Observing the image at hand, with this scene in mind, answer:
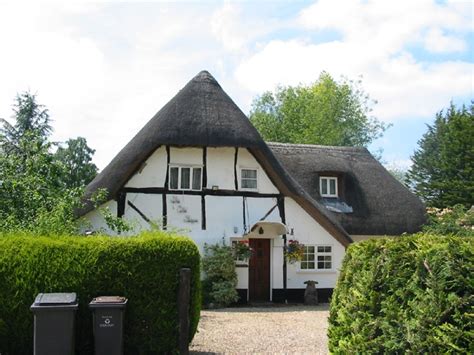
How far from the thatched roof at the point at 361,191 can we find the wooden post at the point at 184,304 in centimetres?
1444

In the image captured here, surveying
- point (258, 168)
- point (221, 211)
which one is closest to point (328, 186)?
point (258, 168)

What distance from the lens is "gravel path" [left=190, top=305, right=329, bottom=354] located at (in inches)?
399

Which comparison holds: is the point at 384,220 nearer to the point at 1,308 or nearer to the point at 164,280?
the point at 164,280

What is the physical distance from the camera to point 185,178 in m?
19.0

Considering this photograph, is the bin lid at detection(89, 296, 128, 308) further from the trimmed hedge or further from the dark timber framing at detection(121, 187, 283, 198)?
the dark timber framing at detection(121, 187, 283, 198)

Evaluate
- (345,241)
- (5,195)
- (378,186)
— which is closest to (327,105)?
(378,186)

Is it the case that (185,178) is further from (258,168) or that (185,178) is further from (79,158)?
(79,158)

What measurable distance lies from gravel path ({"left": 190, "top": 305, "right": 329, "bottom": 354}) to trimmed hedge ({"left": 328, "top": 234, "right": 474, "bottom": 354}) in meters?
2.58

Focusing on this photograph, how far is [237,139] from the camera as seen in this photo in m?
18.7

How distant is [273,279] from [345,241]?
2.88m

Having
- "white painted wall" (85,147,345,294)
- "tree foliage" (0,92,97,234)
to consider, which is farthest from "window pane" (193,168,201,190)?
"tree foliage" (0,92,97,234)

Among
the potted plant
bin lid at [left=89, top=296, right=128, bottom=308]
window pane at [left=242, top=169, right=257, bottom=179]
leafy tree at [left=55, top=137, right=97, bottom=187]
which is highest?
leafy tree at [left=55, top=137, right=97, bottom=187]

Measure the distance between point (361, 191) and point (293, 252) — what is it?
19.7 feet

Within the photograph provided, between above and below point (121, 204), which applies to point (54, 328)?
below
